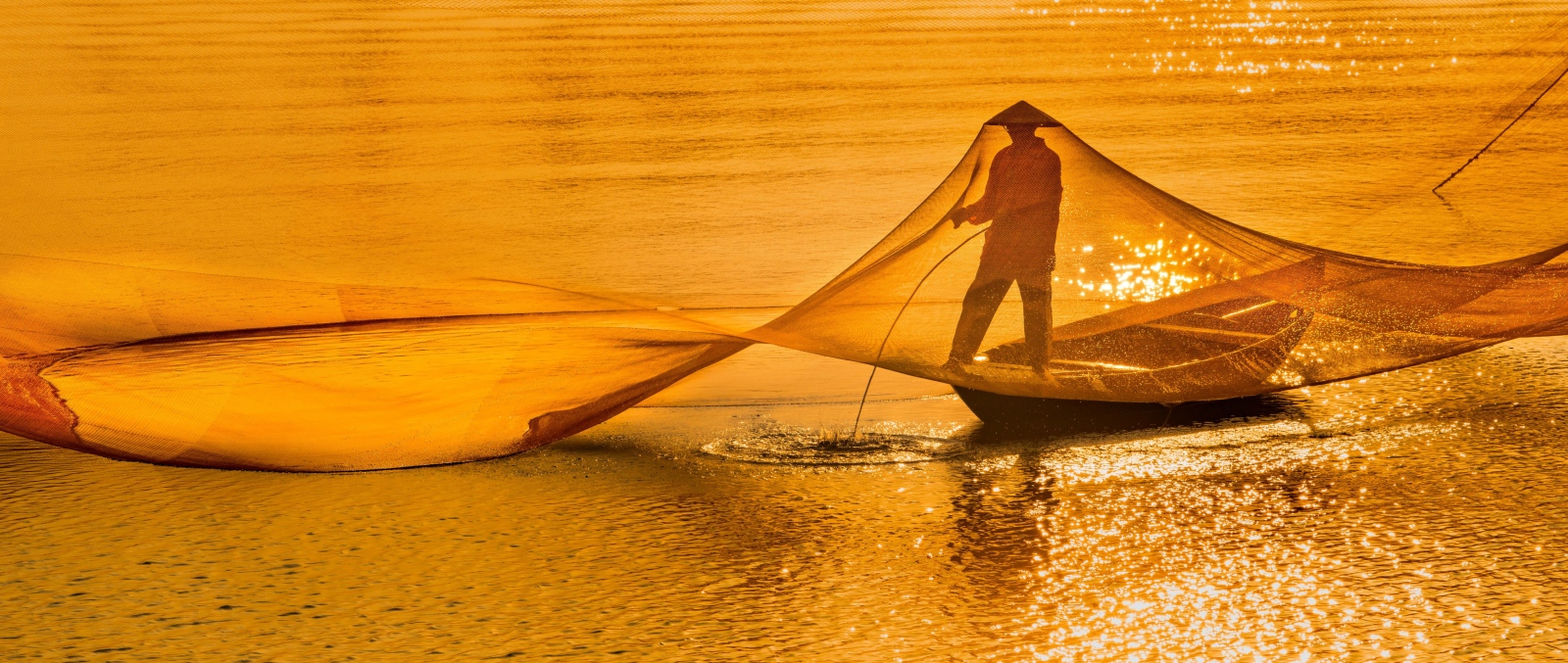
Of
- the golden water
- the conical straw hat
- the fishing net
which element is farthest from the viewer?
the conical straw hat

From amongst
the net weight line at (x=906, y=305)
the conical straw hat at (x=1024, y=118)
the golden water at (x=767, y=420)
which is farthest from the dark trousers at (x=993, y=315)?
the conical straw hat at (x=1024, y=118)

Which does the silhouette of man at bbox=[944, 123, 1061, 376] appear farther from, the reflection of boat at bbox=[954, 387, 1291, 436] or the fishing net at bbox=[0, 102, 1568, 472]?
the reflection of boat at bbox=[954, 387, 1291, 436]

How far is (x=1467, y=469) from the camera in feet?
11.0

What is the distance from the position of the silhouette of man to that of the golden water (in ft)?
0.94

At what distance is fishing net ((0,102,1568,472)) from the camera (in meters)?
3.38

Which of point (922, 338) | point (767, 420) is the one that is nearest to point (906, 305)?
point (922, 338)

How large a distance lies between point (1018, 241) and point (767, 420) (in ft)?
2.71

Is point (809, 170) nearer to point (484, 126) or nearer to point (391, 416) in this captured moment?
point (484, 126)

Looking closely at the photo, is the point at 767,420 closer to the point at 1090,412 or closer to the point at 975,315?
the point at 975,315

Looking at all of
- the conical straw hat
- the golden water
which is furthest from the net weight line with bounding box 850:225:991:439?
the conical straw hat

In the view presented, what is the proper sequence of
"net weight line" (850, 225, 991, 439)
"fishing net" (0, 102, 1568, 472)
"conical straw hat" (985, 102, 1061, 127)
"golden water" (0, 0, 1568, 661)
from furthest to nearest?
1. "conical straw hat" (985, 102, 1061, 127)
2. "net weight line" (850, 225, 991, 439)
3. "fishing net" (0, 102, 1568, 472)
4. "golden water" (0, 0, 1568, 661)

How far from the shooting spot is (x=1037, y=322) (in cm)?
360

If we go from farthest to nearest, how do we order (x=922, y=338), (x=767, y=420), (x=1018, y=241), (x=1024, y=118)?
(x=767, y=420), (x=1024, y=118), (x=1018, y=241), (x=922, y=338)

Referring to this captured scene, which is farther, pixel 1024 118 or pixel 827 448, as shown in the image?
pixel 1024 118
